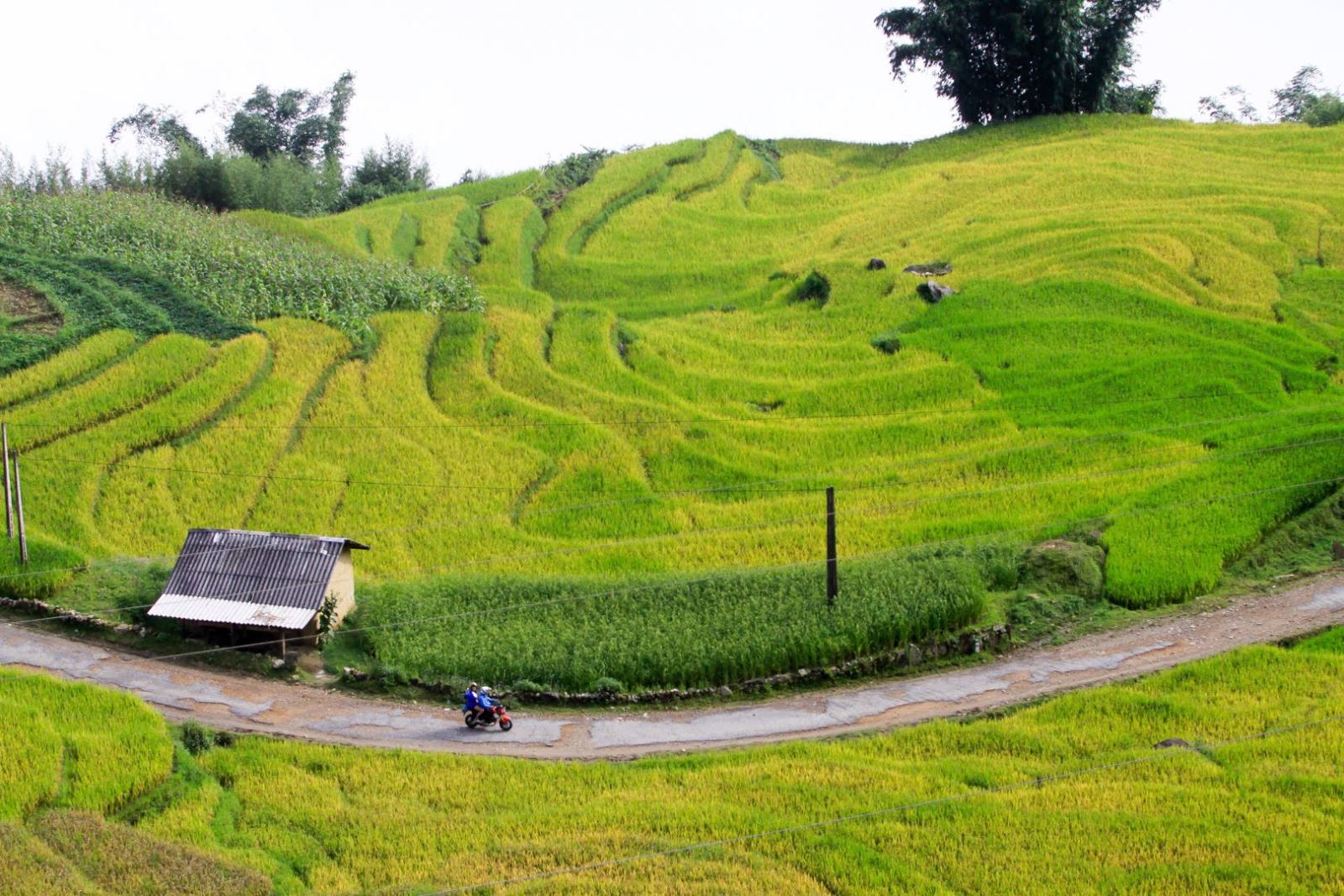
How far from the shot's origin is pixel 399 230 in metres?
36.3

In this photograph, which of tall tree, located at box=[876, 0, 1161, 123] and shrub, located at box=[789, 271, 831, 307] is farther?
tall tree, located at box=[876, 0, 1161, 123]

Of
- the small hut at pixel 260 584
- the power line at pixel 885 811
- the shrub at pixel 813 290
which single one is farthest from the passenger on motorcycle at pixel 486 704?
the shrub at pixel 813 290

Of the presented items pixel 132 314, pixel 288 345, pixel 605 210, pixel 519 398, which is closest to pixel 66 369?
pixel 132 314

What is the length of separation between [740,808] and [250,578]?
866 centimetres

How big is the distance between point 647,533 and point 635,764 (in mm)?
6809

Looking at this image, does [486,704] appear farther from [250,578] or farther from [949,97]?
[949,97]

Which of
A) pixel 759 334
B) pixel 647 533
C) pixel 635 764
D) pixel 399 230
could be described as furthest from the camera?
pixel 399 230

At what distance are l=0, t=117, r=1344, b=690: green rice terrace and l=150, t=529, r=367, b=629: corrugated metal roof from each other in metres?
0.95

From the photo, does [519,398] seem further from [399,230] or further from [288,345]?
[399,230]

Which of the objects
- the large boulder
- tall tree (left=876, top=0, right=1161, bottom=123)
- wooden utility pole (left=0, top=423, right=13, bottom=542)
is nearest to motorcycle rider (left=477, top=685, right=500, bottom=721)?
the large boulder

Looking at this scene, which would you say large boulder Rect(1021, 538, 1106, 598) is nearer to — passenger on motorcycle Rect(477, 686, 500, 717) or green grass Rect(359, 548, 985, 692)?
green grass Rect(359, 548, 985, 692)

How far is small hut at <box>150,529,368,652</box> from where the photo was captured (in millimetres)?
18500

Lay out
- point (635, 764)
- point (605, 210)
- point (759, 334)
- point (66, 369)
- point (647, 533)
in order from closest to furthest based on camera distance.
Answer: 1. point (635, 764)
2. point (647, 533)
3. point (66, 369)
4. point (759, 334)
5. point (605, 210)

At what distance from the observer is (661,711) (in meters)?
17.4
